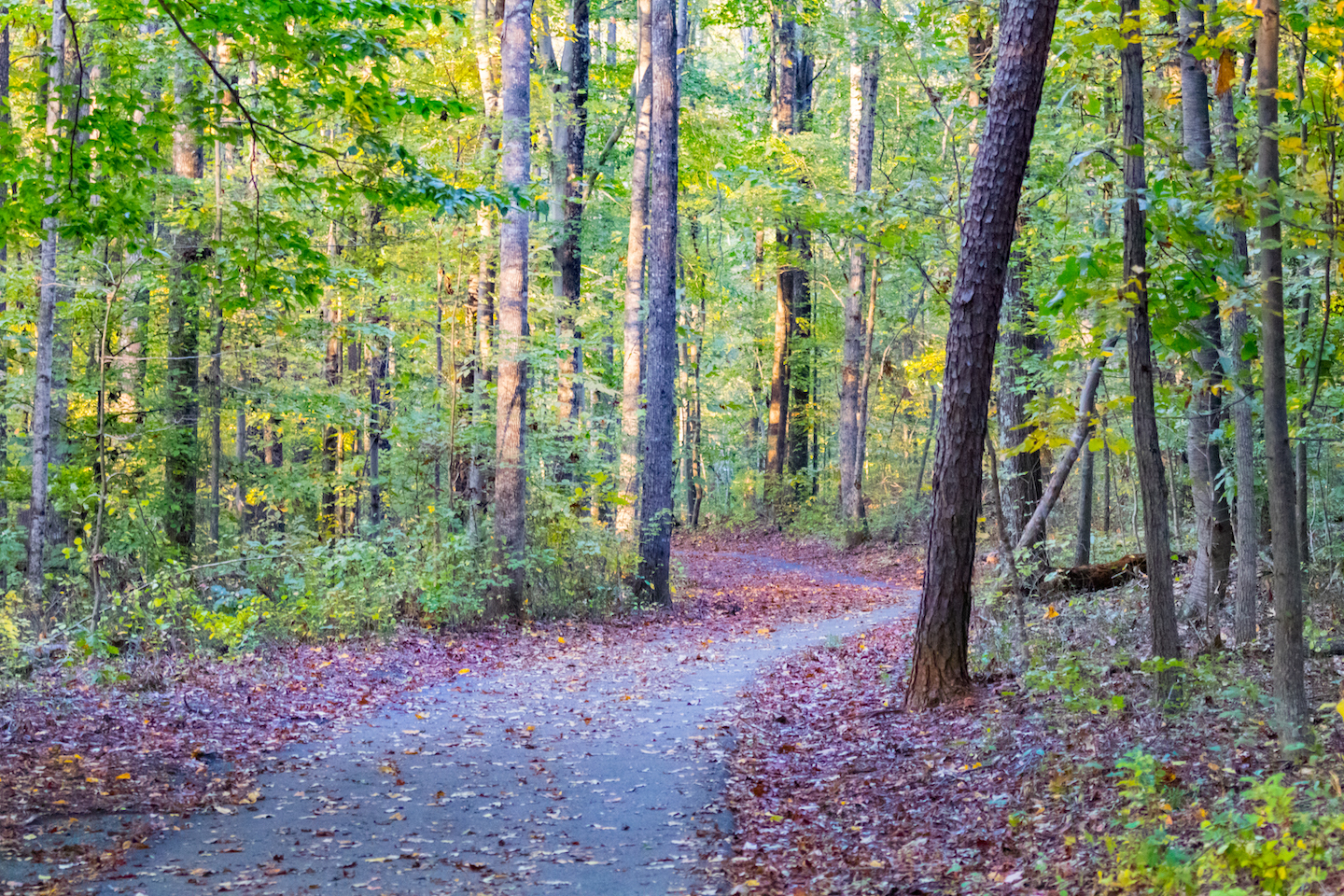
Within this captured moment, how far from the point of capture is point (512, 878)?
4.89 m

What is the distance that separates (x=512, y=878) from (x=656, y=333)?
425 inches

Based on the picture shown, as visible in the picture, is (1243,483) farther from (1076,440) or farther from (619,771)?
(619,771)

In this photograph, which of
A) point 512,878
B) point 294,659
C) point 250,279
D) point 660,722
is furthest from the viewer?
point 294,659

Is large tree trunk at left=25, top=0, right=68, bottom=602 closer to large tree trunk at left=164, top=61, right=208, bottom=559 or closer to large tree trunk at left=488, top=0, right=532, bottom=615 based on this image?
large tree trunk at left=164, top=61, right=208, bottom=559

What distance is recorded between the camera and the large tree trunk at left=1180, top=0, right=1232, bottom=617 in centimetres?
698

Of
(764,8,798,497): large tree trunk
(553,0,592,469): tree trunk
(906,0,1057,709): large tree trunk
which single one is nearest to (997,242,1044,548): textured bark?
(906,0,1057,709): large tree trunk

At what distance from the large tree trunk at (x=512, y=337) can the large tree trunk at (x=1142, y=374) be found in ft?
26.7

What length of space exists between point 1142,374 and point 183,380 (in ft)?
43.0

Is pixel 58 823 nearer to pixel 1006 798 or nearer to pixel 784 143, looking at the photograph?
pixel 1006 798

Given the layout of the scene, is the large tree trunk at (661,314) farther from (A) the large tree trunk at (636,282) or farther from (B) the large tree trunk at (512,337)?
(B) the large tree trunk at (512,337)

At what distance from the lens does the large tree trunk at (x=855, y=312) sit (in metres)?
21.8

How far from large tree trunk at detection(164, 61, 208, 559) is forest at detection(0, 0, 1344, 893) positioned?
0.08m

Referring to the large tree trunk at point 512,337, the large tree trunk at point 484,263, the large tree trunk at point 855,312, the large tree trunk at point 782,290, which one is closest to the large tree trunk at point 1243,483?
the large tree trunk at point 512,337

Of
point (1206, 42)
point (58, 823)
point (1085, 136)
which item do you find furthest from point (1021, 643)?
point (58, 823)
